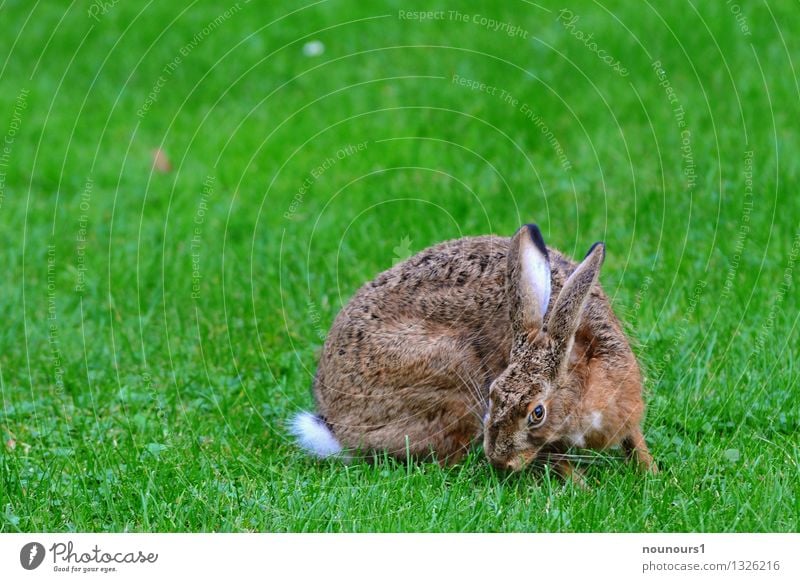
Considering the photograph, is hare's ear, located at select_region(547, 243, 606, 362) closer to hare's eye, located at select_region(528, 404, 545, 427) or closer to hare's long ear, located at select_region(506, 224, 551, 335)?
hare's long ear, located at select_region(506, 224, 551, 335)

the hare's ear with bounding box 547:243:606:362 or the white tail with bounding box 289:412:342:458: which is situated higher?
the hare's ear with bounding box 547:243:606:362

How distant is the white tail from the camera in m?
5.57

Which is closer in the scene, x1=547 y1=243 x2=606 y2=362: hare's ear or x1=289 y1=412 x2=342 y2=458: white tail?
x1=547 y1=243 x2=606 y2=362: hare's ear

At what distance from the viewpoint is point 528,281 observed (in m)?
4.92

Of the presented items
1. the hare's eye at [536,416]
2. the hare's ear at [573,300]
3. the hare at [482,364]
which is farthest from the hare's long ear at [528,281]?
the hare's eye at [536,416]

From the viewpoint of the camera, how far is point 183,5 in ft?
40.0

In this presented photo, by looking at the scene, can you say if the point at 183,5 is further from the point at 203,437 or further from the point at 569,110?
the point at 203,437

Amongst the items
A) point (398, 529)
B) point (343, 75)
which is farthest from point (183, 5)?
point (398, 529)

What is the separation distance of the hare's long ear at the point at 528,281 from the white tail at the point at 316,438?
1.16 meters
